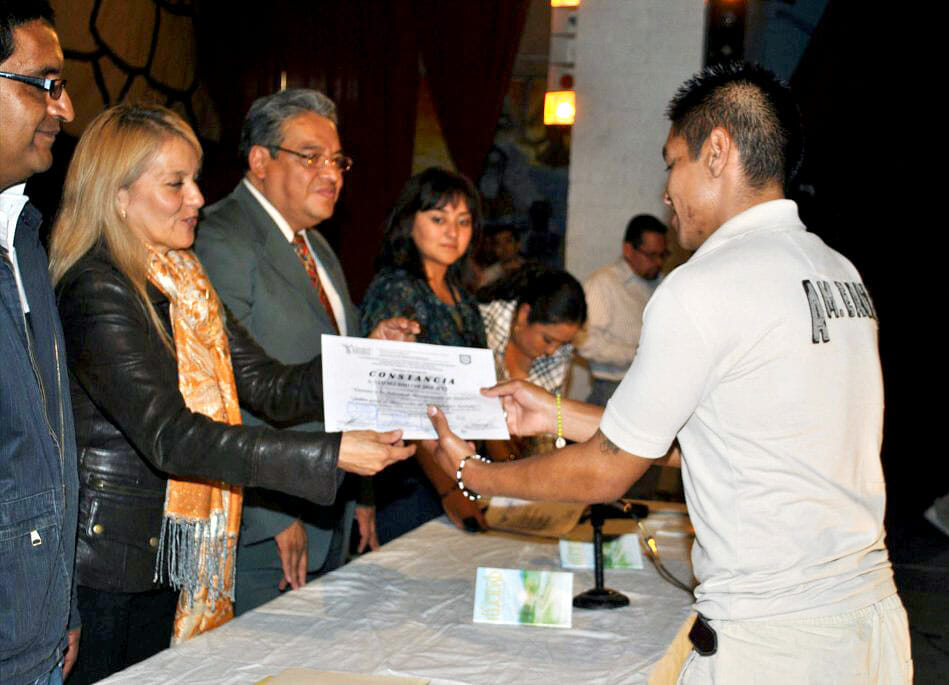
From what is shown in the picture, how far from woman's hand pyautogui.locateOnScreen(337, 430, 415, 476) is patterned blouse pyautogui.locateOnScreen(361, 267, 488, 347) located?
0.99 metres

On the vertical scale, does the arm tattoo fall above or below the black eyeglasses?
below

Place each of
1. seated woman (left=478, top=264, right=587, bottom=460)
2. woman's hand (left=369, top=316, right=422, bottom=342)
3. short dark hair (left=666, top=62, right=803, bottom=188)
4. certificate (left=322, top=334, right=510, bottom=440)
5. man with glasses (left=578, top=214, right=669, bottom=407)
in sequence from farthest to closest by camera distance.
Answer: man with glasses (left=578, top=214, right=669, bottom=407), seated woman (left=478, top=264, right=587, bottom=460), woman's hand (left=369, top=316, right=422, bottom=342), certificate (left=322, top=334, right=510, bottom=440), short dark hair (left=666, top=62, right=803, bottom=188)

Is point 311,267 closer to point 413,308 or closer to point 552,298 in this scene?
A: point 413,308

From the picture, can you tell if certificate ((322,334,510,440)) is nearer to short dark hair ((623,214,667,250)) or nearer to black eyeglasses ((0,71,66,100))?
black eyeglasses ((0,71,66,100))

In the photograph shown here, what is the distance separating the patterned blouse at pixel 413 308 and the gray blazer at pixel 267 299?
0.82ft

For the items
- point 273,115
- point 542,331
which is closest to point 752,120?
point 273,115

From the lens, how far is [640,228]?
5777 millimetres

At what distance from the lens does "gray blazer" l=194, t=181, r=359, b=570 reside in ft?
8.36

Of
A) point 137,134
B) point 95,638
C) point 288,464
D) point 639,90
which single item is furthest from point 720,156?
point 639,90

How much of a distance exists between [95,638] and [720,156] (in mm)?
1439

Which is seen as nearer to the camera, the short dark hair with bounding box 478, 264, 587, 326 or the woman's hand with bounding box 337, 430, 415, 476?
the woman's hand with bounding box 337, 430, 415, 476

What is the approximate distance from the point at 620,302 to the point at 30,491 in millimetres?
4505

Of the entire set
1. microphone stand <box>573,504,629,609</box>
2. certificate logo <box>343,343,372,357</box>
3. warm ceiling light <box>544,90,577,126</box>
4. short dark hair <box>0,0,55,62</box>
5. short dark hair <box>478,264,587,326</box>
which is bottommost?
microphone stand <box>573,504,629,609</box>

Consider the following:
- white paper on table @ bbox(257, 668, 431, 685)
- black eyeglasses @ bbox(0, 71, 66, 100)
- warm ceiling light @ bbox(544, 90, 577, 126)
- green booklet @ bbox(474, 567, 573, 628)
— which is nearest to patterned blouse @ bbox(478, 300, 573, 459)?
green booklet @ bbox(474, 567, 573, 628)
